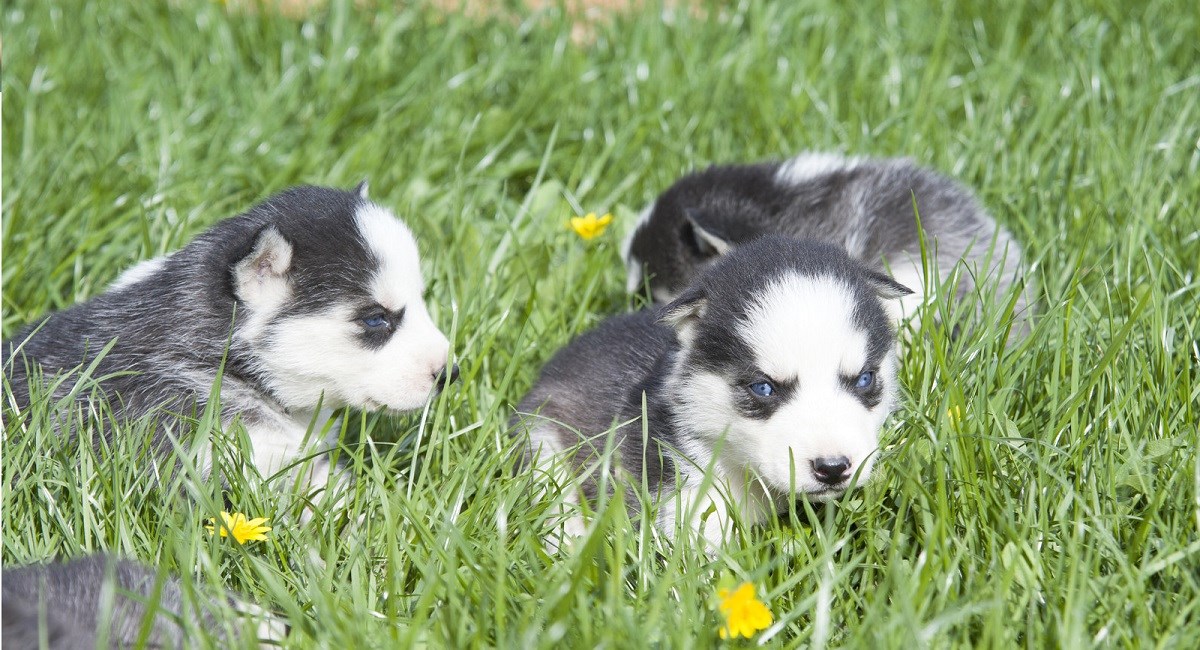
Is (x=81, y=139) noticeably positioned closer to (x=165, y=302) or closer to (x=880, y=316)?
(x=165, y=302)

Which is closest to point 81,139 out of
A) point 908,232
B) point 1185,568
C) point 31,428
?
point 31,428

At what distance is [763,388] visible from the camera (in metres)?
3.89

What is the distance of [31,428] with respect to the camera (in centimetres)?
388

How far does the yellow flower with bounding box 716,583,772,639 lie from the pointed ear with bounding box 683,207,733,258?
223cm

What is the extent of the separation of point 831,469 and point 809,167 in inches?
96.0

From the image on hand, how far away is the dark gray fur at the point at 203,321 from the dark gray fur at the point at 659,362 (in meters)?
0.89

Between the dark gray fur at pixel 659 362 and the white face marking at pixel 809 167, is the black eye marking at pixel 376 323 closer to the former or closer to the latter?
A: the dark gray fur at pixel 659 362

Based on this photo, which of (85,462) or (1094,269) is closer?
(85,462)

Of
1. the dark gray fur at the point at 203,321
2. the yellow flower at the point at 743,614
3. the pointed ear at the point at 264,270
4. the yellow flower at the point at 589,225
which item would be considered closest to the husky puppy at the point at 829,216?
the yellow flower at the point at 589,225

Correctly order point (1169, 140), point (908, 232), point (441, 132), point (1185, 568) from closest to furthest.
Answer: point (1185, 568)
point (908, 232)
point (1169, 140)
point (441, 132)

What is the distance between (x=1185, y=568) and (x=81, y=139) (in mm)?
5306

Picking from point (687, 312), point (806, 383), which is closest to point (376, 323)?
point (687, 312)

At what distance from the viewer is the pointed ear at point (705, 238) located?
206 inches

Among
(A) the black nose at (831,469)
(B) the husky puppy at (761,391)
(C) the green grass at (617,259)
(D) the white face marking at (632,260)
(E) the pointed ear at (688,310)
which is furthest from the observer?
(D) the white face marking at (632,260)
